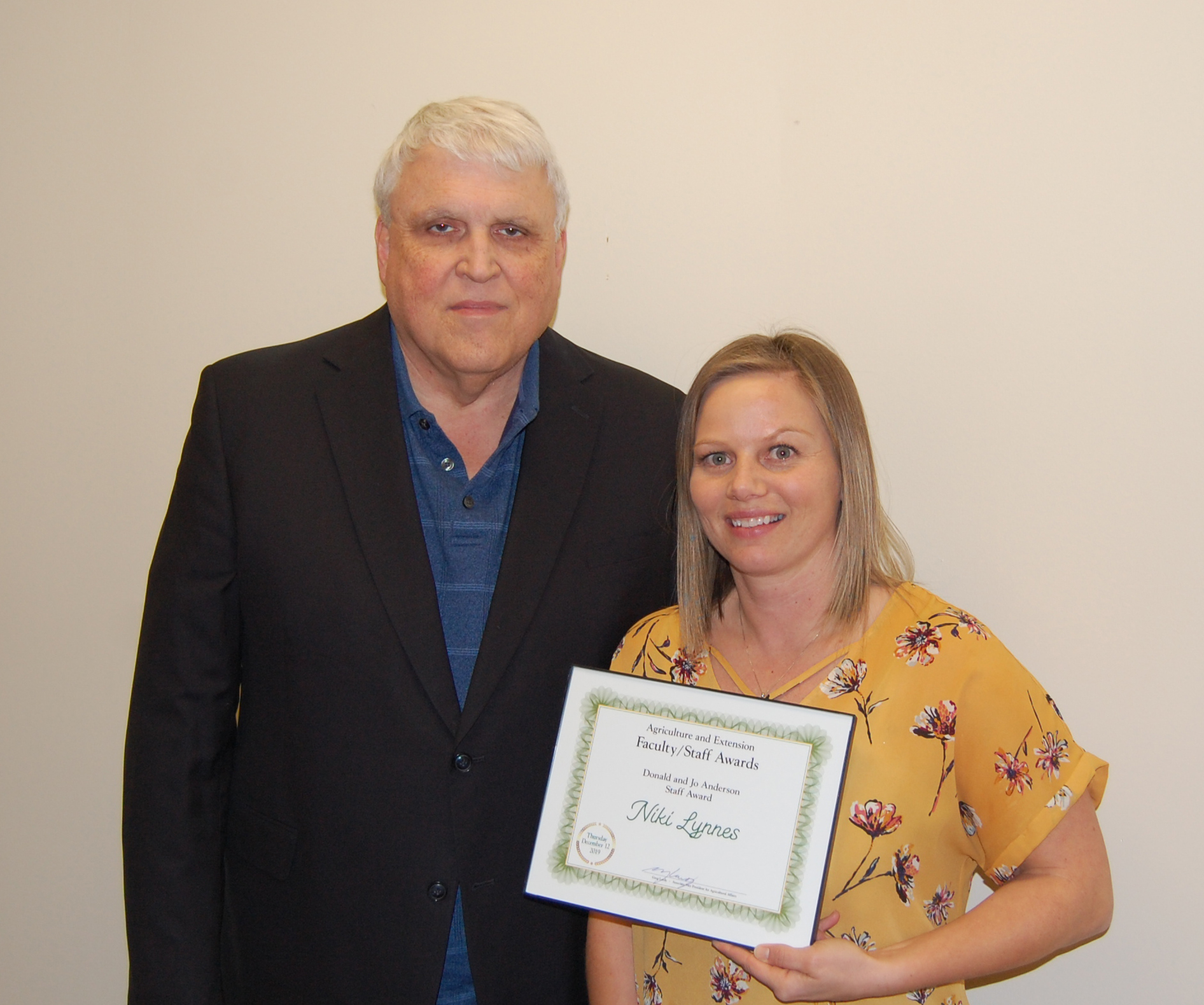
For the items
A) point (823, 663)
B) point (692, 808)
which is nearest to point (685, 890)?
point (692, 808)

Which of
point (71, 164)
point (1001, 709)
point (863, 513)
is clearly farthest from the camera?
point (71, 164)

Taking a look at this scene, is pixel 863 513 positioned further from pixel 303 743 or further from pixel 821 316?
pixel 303 743

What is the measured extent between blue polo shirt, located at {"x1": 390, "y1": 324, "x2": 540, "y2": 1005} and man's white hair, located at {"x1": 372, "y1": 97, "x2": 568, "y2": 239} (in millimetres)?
344

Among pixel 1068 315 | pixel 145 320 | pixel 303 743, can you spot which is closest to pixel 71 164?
pixel 145 320

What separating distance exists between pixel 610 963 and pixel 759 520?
0.82 m

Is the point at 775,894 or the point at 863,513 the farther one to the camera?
the point at 863,513

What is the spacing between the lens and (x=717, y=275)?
2.31m

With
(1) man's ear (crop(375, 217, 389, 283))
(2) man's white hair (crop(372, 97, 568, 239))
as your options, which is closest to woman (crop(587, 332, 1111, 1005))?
(2) man's white hair (crop(372, 97, 568, 239))

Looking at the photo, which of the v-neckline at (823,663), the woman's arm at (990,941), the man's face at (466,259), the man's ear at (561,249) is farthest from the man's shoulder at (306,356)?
the woman's arm at (990,941)

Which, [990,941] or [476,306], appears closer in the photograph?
[990,941]

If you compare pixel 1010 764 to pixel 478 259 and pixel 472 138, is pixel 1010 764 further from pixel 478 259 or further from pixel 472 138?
pixel 472 138

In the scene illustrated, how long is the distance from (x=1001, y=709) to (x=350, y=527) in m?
1.14

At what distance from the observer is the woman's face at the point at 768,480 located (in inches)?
68.1

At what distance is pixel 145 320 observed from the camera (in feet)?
8.57
